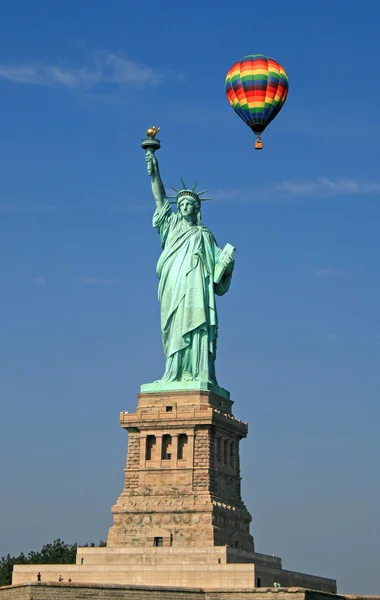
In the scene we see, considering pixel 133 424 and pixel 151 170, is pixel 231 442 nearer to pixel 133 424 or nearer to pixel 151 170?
pixel 133 424

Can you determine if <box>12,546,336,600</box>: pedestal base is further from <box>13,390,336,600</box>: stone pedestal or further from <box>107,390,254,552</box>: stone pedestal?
<box>107,390,254,552</box>: stone pedestal

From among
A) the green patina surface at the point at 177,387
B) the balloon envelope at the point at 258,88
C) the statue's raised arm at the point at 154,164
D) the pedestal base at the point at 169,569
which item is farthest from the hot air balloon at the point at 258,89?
the pedestal base at the point at 169,569

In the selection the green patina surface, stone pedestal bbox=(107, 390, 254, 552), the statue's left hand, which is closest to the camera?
stone pedestal bbox=(107, 390, 254, 552)

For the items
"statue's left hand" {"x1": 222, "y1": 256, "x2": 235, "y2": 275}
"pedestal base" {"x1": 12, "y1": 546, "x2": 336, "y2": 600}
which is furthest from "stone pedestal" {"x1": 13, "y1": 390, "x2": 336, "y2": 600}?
"statue's left hand" {"x1": 222, "y1": 256, "x2": 235, "y2": 275}

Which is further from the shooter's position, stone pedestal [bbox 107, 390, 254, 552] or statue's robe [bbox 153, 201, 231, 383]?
statue's robe [bbox 153, 201, 231, 383]

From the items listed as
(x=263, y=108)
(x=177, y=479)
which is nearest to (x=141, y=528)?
(x=177, y=479)
